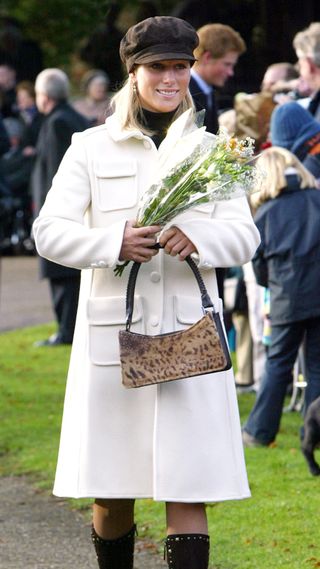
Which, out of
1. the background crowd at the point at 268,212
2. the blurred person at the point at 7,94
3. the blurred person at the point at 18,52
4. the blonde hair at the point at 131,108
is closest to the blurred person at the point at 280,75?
the background crowd at the point at 268,212

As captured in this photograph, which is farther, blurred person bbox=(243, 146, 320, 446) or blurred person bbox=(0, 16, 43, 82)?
blurred person bbox=(0, 16, 43, 82)

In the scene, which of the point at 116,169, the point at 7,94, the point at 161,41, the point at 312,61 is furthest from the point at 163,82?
the point at 7,94

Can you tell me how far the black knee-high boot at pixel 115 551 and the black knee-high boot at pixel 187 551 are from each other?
33cm

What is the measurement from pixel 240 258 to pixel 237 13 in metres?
16.5

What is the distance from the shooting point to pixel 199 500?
4.36 m

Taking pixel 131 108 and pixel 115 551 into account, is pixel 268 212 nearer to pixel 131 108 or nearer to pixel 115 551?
pixel 131 108

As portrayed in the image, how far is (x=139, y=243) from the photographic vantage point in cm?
428

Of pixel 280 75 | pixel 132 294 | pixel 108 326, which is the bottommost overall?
pixel 280 75

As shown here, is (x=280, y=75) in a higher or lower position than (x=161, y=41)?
lower

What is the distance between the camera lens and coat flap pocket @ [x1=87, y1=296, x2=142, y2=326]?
14.6 ft

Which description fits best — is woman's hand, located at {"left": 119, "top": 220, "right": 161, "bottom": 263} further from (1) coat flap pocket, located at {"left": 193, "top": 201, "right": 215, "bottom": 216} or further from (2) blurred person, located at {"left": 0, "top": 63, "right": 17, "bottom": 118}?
(2) blurred person, located at {"left": 0, "top": 63, "right": 17, "bottom": 118}

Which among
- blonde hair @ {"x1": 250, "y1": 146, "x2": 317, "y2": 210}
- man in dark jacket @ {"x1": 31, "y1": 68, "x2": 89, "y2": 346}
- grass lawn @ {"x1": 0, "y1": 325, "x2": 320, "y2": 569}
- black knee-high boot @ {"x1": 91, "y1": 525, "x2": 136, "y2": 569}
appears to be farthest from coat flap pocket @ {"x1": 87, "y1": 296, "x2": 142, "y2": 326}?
man in dark jacket @ {"x1": 31, "y1": 68, "x2": 89, "y2": 346}

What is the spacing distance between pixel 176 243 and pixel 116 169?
367 mm

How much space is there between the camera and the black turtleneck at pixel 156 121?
15.1ft
